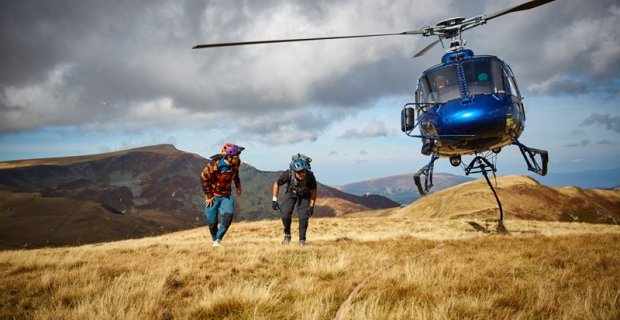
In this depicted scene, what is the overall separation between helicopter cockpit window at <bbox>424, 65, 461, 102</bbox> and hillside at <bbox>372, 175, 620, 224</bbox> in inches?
1503

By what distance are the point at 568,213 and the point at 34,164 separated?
8063 inches

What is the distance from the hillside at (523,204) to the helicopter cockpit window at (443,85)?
38183 millimetres

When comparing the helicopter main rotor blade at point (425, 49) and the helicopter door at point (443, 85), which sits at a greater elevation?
the helicopter main rotor blade at point (425, 49)

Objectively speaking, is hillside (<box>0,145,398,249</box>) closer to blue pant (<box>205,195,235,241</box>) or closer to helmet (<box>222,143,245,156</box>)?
blue pant (<box>205,195,235,241</box>)

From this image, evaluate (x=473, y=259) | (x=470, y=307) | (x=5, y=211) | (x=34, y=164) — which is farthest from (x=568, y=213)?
(x=34, y=164)

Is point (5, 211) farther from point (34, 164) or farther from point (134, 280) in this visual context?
point (134, 280)

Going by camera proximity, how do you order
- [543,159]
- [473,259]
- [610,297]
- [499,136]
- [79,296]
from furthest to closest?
[543,159] → [499,136] → [473,259] → [79,296] → [610,297]

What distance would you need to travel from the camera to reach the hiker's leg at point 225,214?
886cm

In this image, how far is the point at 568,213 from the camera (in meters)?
51.0

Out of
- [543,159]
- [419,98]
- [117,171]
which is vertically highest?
[117,171]

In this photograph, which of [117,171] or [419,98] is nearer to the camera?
[419,98]

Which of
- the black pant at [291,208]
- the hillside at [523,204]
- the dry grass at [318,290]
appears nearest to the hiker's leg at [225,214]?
the black pant at [291,208]

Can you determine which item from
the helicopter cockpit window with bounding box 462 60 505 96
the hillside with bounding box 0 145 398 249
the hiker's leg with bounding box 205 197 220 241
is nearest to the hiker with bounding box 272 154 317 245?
the hiker's leg with bounding box 205 197 220 241

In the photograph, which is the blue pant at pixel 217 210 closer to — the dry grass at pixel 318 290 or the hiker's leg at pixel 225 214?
the hiker's leg at pixel 225 214
